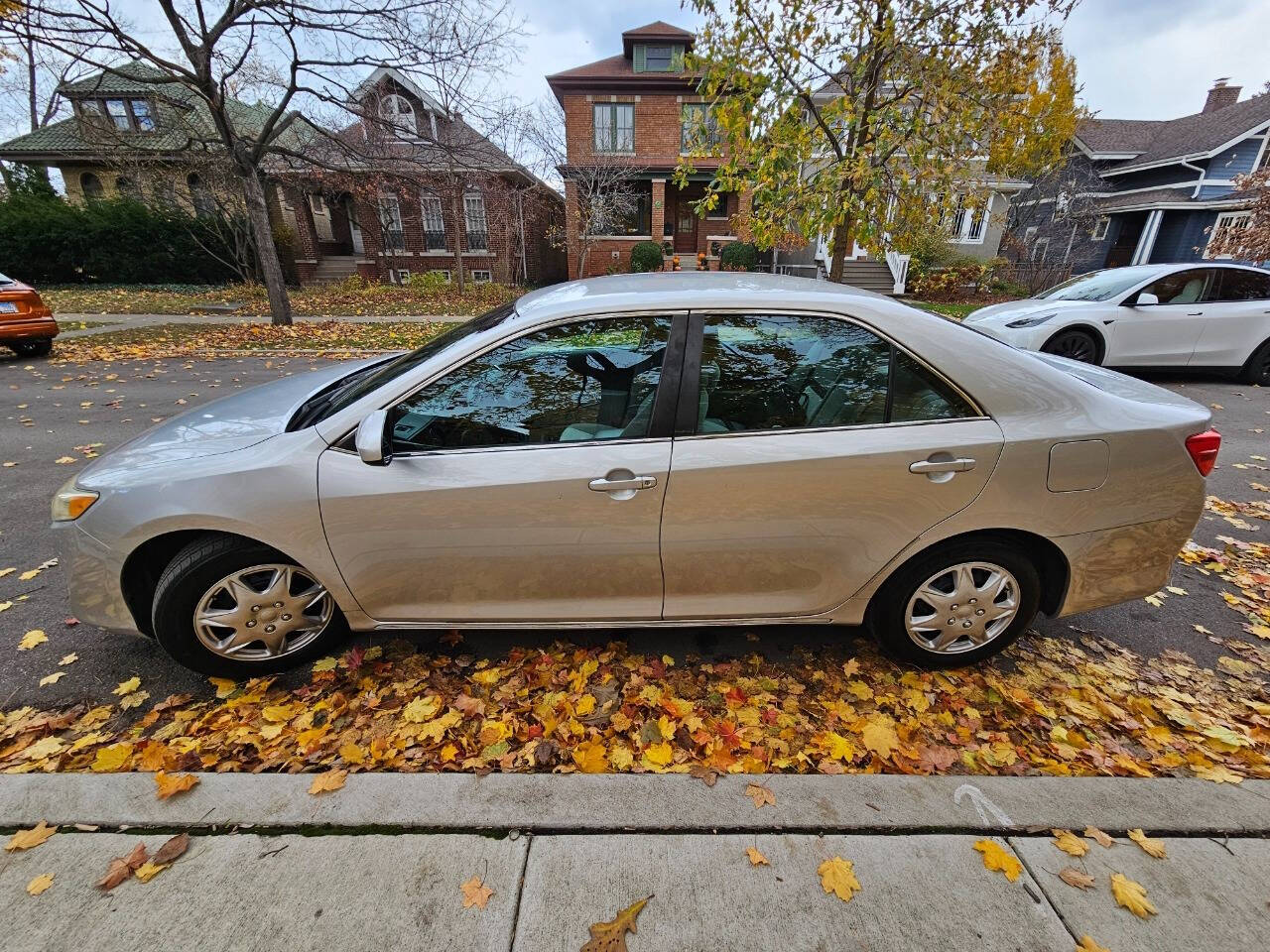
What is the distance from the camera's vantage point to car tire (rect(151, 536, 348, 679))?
2.29 meters

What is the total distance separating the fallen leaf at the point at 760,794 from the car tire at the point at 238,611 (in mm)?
1839

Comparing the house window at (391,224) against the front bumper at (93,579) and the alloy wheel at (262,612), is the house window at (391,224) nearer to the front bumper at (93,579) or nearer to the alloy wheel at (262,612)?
the front bumper at (93,579)

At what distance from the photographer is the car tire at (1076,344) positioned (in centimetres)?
736

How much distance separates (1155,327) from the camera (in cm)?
736

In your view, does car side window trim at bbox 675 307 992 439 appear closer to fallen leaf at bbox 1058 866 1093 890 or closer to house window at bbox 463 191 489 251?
fallen leaf at bbox 1058 866 1093 890

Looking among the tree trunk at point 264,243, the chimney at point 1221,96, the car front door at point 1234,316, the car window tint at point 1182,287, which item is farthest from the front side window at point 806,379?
the chimney at point 1221,96

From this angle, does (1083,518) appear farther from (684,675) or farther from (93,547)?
(93,547)

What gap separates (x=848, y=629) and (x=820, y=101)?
23321 mm

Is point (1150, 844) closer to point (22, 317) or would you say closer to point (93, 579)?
point (93, 579)

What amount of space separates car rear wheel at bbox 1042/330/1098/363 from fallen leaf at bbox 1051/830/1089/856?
7201 mm

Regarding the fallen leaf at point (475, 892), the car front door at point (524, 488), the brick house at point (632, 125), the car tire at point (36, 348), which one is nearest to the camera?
the fallen leaf at point (475, 892)

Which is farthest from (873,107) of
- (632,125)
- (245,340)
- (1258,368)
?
(632,125)

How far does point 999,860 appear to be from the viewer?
1.77m

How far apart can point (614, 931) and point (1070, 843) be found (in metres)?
1.44
